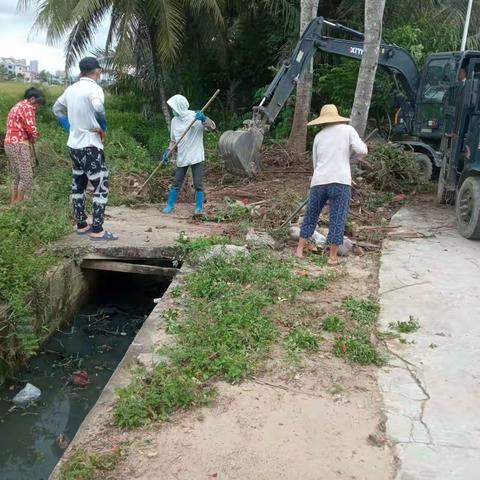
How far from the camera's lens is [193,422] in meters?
3.36

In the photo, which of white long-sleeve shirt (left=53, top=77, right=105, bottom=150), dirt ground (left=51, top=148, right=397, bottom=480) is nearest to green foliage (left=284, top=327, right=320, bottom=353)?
dirt ground (left=51, top=148, right=397, bottom=480)

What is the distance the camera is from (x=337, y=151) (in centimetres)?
590

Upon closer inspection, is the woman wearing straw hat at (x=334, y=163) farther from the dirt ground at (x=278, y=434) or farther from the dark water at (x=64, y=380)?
the dark water at (x=64, y=380)

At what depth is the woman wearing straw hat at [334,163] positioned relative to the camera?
5.89m

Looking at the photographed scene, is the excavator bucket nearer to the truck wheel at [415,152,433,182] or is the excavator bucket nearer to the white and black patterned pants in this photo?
the truck wheel at [415,152,433,182]

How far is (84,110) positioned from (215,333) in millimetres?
3007

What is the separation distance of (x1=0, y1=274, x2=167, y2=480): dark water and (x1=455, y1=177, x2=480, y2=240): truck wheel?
4.11 metres

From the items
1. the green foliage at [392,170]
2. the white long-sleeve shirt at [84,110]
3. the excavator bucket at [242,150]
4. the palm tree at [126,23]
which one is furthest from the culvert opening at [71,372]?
the palm tree at [126,23]

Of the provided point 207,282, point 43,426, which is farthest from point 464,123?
point 43,426

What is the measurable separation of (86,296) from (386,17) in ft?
41.0

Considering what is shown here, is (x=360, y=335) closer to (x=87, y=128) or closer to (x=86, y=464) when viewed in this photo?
(x=86, y=464)

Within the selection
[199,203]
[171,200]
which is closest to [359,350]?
[199,203]

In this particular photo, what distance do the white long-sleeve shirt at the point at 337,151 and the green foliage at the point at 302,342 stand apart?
2112 mm

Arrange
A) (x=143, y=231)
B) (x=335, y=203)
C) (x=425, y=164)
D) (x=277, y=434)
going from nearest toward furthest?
(x=277, y=434) < (x=335, y=203) < (x=143, y=231) < (x=425, y=164)
